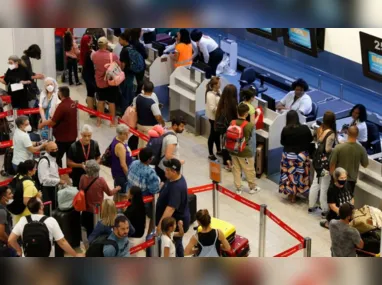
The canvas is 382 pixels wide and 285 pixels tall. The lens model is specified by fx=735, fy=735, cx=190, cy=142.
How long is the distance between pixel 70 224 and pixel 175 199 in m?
1.21

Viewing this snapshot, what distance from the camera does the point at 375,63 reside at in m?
10.8

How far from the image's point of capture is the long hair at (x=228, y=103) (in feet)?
29.2

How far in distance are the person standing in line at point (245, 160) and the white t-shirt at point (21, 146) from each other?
2.38 metres

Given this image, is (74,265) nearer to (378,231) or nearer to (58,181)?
(378,231)

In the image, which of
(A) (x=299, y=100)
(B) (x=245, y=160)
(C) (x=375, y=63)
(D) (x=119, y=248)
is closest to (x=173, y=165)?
(D) (x=119, y=248)

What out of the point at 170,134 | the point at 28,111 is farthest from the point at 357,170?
the point at 28,111

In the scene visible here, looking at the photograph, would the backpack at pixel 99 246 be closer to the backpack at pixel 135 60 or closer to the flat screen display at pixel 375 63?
the backpack at pixel 135 60

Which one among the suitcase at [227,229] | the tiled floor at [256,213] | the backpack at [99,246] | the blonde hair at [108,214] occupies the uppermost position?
the blonde hair at [108,214]

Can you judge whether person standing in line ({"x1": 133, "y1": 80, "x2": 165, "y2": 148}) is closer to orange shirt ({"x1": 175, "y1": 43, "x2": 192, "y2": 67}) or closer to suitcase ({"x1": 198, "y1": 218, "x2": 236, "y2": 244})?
suitcase ({"x1": 198, "y1": 218, "x2": 236, "y2": 244})

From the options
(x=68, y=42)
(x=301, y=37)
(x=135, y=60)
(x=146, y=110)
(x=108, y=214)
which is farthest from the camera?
(x=68, y=42)

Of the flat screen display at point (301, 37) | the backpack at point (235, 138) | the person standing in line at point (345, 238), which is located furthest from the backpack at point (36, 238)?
the flat screen display at point (301, 37)

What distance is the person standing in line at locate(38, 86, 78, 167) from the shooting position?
8523 millimetres

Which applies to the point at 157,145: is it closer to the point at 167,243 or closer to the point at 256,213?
the point at 256,213

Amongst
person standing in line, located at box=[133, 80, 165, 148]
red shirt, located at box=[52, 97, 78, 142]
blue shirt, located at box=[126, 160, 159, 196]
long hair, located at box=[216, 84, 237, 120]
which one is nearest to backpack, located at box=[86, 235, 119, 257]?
blue shirt, located at box=[126, 160, 159, 196]
